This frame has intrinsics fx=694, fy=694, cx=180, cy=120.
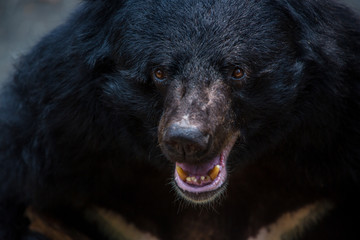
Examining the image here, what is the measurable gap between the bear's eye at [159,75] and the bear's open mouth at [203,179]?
50 centimetres

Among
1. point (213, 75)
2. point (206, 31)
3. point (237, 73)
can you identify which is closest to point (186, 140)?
point (213, 75)

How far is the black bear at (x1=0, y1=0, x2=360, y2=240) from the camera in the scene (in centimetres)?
388

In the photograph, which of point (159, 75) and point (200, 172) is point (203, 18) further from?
point (200, 172)

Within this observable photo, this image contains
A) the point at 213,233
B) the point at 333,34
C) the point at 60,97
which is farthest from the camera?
the point at 213,233

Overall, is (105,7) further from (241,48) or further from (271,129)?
(271,129)

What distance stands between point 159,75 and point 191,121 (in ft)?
1.56

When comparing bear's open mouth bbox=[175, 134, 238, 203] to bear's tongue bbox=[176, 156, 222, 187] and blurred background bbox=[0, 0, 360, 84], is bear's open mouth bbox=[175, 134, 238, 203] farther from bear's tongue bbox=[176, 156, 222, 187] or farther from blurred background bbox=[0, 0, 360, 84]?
blurred background bbox=[0, 0, 360, 84]

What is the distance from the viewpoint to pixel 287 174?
184 inches

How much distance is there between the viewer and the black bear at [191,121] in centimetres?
388

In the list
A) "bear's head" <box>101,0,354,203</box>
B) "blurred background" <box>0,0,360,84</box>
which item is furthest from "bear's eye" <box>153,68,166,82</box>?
"blurred background" <box>0,0,360,84</box>

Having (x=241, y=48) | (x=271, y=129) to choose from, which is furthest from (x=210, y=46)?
(x=271, y=129)

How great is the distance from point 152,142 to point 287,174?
0.99 metres

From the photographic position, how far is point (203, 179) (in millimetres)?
4004

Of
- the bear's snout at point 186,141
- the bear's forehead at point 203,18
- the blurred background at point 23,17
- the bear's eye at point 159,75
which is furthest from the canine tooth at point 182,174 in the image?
the blurred background at point 23,17
